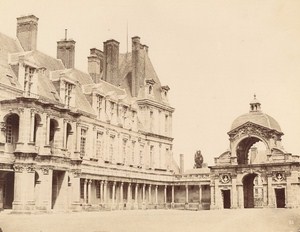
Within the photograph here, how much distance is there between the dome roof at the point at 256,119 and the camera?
4391 centimetres

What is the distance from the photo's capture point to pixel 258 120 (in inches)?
1737

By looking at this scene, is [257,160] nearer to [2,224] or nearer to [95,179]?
[95,179]

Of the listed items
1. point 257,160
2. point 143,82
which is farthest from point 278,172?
point 257,160

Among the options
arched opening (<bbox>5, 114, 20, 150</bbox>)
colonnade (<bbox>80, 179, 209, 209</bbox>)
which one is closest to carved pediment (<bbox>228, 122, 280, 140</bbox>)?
colonnade (<bbox>80, 179, 209, 209</bbox>)

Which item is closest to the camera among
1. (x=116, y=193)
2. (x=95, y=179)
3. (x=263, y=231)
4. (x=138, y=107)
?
(x=263, y=231)

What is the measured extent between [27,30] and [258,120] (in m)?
21.1

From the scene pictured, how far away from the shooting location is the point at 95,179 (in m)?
39.7

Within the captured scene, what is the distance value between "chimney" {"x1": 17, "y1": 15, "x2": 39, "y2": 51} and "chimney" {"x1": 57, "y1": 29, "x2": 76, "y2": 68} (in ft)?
16.9

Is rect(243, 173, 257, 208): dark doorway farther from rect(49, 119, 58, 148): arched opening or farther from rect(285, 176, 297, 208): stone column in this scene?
rect(49, 119, 58, 148): arched opening

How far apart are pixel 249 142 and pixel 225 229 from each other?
2738 cm

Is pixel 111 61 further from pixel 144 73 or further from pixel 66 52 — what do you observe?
pixel 66 52

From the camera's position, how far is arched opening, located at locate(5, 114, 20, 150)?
1256 inches

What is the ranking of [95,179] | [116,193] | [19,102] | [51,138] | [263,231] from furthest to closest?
[116,193] → [95,179] → [51,138] → [19,102] → [263,231]

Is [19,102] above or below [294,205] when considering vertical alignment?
above
